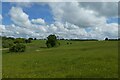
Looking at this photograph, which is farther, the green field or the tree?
the tree

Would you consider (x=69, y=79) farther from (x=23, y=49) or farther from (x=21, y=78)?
(x=23, y=49)

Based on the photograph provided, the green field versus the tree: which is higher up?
the tree

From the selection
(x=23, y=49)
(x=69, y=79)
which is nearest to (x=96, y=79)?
(x=69, y=79)

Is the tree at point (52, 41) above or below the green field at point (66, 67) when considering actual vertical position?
above

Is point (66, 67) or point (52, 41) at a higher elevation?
point (52, 41)

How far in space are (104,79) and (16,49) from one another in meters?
94.2

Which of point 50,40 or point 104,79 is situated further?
point 50,40

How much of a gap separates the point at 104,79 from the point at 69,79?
2.56 meters

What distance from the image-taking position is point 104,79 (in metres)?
20.1

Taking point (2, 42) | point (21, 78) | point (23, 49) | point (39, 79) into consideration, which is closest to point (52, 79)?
point (39, 79)

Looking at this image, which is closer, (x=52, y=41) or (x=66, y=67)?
(x=66, y=67)

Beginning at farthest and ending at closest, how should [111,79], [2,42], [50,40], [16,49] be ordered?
1. [2,42]
2. [50,40]
3. [16,49]
4. [111,79]

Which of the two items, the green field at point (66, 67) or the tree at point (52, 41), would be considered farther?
the tree at point (52, 41)

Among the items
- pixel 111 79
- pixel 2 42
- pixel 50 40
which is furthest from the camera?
pixel 2 42
